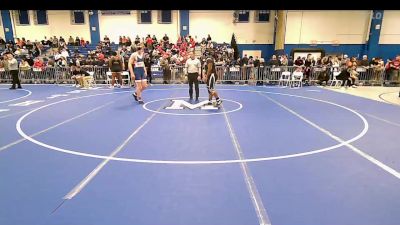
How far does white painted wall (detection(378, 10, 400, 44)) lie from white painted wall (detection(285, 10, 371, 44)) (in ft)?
4.22

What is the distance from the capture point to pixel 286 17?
960 inches

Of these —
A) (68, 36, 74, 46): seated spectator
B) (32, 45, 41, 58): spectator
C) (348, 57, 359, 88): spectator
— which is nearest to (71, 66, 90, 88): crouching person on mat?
(32, 45, 41, 58): spectator

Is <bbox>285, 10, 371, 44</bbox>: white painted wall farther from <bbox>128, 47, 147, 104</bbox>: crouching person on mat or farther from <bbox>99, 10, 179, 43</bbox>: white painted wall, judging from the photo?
<bbox>128, 47, 147, 104</bbox>: crouching person on mat

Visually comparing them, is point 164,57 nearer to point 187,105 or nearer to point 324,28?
point 187,105

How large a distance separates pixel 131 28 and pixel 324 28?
17449 millimetres

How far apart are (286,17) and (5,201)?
24833 millimetres

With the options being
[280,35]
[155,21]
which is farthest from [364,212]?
[155,21]

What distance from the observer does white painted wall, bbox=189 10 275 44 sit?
2586 centimetres

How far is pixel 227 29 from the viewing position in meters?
26.2

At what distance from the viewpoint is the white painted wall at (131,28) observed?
2630 centimetres

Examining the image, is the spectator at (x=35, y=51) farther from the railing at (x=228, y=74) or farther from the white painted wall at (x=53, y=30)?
the railing at (x=228, y=74)

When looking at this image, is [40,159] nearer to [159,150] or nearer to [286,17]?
[159,150]

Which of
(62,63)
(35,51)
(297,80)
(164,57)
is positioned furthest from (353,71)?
(35,51)
